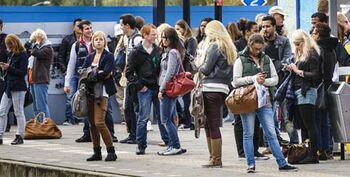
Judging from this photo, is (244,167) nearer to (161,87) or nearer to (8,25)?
(161,87)

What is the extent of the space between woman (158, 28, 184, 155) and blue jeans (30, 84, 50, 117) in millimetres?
5212

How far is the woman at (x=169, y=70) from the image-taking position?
57.8 ft

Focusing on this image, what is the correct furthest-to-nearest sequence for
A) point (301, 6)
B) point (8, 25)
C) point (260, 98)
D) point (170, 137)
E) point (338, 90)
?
point (8, 25) → point (301, 6) → point (170, 137) → point (338, 90) → point (260, 98)

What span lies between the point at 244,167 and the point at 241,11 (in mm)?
11657

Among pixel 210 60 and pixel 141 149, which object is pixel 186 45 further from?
pixel 210 60

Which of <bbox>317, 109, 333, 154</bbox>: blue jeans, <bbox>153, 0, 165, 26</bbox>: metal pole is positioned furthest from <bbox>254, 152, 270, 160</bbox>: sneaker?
<bbox>153, 0, 165, 26</bbox>: metal pole

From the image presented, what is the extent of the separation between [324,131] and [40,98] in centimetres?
750

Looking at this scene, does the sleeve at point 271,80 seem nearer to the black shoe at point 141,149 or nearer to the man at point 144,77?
the man at point 144,77

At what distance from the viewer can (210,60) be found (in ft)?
52.7

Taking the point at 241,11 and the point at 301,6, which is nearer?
the point at 301,6

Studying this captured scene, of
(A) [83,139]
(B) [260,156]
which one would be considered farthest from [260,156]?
(A) [83,139]

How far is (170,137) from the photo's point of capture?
59.0 feet

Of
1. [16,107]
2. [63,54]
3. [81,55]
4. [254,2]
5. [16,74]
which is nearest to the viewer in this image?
[16,74]

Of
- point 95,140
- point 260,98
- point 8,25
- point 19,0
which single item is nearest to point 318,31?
point 260,98
